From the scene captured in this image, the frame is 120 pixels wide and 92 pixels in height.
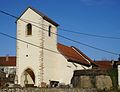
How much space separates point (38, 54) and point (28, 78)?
4.65 metres

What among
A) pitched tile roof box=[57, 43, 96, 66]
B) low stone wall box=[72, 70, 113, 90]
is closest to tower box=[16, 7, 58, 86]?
low stone wall box=[72, 70, 113, 90]

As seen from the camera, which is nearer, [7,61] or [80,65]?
[80,65]

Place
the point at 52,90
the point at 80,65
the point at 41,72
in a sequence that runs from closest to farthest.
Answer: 1. the point at 52,90
2. the point at 41,72
3. the point at 80,65

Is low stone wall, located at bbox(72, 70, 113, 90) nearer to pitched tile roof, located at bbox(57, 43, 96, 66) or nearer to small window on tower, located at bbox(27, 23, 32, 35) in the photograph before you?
pitched tile roof, located at bbox(57, 43, 96, 66)

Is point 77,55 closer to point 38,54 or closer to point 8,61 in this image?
point 38,54

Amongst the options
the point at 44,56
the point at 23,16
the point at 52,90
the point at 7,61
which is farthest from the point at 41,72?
the point at 7,61

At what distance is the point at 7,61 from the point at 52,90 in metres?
56.4

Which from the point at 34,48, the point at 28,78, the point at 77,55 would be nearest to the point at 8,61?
the point at 77,55

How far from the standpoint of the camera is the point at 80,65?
49344mm

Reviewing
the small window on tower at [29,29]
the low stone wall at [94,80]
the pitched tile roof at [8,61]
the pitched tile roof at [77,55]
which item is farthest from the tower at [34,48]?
the pitched tile roof at [8,61]

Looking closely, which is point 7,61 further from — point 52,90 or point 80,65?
point 52,90

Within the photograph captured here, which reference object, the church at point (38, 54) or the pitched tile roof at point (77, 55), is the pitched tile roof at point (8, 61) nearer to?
the pitched tile roof at point (77, 55)

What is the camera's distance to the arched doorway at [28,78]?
Answer: 41459 millimetres

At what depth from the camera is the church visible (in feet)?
132
